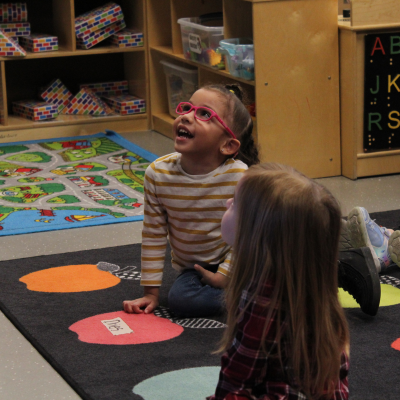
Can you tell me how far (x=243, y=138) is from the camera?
157 centimetres

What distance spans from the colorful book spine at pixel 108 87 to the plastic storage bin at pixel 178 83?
0.43 metres

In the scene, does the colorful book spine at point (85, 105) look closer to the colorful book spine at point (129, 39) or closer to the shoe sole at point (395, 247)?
the colorful book spine at point (129, 39)

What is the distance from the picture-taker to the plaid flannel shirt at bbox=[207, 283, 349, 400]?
88cm

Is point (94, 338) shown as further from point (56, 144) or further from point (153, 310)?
point (56, 144)

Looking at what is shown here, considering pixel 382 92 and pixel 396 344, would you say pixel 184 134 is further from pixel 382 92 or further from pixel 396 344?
pixel 382 92

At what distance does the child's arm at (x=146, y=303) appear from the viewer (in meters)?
1.57

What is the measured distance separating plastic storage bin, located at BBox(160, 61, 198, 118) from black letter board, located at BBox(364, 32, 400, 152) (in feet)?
2.91

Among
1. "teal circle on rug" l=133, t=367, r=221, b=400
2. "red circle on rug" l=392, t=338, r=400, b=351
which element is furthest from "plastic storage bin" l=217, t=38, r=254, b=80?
"teal circle on rug" l=133, t=367, r=221, b=400

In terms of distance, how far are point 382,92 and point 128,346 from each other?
63.1 inches

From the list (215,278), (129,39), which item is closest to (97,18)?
(129,39)

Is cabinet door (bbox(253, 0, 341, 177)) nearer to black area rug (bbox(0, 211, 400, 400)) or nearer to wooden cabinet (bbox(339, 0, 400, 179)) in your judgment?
wooden cabinet (bbox(339, 0, 400, 179))

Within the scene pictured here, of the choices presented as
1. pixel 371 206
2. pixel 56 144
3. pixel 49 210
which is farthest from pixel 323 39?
pixel 56 144

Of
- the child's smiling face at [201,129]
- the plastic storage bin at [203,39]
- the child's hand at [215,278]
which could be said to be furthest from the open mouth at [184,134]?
Answer: the plastic storage bin at [203,39]

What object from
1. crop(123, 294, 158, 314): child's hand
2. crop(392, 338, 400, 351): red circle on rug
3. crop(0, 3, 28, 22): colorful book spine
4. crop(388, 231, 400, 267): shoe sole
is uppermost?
crop(0, 3, 28, 22): colorful book spine
